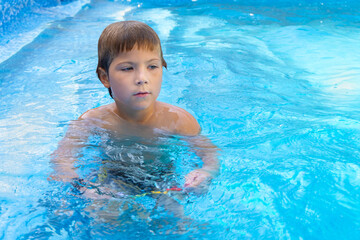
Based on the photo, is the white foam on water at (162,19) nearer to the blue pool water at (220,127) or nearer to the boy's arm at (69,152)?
→ the blue pool water at (220,127)

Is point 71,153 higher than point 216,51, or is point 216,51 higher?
point 71,153

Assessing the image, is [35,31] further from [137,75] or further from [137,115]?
[137,75]

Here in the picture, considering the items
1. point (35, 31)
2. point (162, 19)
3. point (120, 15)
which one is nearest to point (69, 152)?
point (35, 31)

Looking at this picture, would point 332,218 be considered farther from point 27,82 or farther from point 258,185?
point 27,82

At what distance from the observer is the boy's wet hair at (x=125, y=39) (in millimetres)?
2385

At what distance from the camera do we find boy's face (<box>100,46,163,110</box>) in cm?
237

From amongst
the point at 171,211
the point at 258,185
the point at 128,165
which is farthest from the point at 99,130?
the point at 258,185

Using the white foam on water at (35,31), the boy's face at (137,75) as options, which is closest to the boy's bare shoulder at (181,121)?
the boy's face at (137,75)

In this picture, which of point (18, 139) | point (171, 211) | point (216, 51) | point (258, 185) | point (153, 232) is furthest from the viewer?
point (216, 51)

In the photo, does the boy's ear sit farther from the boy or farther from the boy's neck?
the boy's neck

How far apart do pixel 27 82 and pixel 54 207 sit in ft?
8.79

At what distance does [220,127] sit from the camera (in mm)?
3406

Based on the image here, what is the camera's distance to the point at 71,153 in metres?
2.64

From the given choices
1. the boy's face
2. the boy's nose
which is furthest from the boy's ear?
the boy's nose
